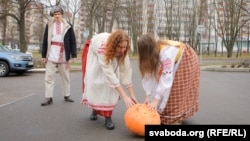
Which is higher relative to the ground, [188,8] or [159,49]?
[188,8]

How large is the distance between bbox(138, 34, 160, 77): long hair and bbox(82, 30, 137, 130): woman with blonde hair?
16.5 inches

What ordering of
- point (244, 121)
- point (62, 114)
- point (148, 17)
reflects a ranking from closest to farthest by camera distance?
point (244, 121) < point (62, 114) < point (148, 17)

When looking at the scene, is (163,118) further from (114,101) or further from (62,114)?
(62,114)

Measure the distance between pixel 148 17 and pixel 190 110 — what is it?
2709 inches

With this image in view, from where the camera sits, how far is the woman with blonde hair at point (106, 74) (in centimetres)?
546

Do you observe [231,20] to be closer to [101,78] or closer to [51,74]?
[51,74]

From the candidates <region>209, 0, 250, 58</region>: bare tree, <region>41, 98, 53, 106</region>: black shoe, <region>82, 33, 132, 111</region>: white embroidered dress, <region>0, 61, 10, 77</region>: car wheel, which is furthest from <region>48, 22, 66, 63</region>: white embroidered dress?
<region>209, 0, 250, 58</region>: bare tree

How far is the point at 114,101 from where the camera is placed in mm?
5793

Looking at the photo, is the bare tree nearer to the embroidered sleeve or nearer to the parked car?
the parked car

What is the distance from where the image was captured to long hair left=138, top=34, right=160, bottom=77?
497 centimetres

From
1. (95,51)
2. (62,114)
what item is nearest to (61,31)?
(62,114)

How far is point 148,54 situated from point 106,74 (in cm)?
81

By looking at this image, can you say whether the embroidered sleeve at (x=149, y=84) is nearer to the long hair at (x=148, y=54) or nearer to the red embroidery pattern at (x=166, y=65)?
the long hair at (x=148, y=54)

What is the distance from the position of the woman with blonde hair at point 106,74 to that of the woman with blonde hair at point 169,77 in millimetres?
409
